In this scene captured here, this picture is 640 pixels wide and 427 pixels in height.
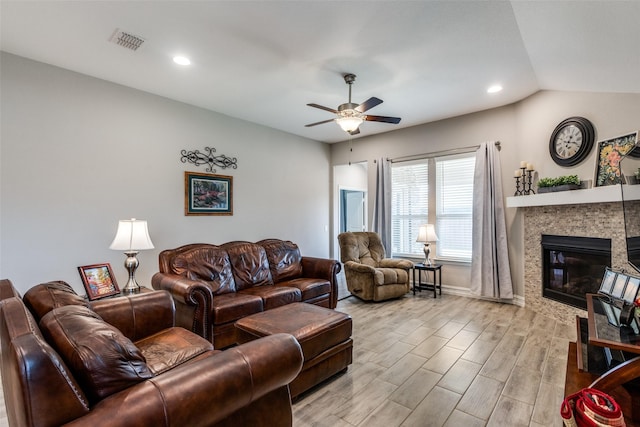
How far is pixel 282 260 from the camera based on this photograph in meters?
4.21

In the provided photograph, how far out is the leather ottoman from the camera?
216cm

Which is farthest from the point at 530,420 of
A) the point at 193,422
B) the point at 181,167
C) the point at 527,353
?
the point at 181,167

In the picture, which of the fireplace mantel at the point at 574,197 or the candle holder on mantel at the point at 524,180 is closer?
the fireplace mantel at the point at 574,197

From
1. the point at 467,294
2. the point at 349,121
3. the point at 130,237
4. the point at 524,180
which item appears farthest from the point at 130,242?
the point at 524,180

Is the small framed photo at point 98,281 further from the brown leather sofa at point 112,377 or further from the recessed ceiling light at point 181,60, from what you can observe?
the recessed ceiling light at point 181,60

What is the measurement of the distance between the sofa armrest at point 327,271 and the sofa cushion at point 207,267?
1.12m

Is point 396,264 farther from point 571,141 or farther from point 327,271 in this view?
point 571,141

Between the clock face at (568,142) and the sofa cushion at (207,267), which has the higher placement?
the clock face at (568,142)

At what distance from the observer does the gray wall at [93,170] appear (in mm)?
2896

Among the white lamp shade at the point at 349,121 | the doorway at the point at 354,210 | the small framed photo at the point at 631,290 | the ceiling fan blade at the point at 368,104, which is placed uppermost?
the ceiling fan blade at the point at 368,104

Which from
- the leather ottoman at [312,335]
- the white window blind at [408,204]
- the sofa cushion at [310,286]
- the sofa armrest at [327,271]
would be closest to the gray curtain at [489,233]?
the white window blind at [408,204]

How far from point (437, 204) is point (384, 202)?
0.93 meters

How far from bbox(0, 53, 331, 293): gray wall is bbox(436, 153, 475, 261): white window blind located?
10.2 feet

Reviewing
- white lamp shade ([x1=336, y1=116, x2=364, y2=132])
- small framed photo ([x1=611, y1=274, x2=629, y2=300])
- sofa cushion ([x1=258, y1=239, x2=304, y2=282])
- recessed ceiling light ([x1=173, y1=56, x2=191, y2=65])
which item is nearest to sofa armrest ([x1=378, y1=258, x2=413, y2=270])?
sofa cushion ([x1=258, y1=239, x2=304, y2=282])
